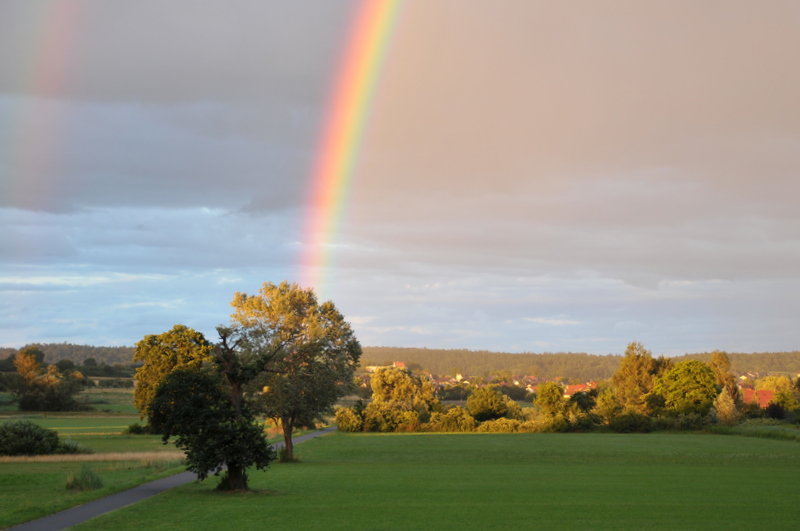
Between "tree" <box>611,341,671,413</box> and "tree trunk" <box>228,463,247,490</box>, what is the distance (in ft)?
289

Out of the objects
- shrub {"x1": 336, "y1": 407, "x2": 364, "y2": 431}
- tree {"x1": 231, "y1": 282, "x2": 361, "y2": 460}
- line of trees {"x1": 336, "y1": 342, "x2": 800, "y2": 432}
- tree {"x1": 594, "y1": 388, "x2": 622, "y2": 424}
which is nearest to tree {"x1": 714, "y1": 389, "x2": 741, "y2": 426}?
line of trees {"x1": 336, "y1": 342, "x2": 800, "y2": 432}

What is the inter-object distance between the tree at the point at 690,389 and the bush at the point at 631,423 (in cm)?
762

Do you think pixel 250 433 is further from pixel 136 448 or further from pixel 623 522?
pixel 136 448

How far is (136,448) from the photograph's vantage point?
5269cm

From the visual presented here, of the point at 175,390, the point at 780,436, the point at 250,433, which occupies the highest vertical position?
the point at 175,390

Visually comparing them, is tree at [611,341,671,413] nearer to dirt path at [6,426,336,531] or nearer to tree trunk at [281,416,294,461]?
tree trunk at [281,416,294,461]

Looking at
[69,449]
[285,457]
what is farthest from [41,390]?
[285,457]

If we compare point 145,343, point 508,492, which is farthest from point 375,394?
point 508,492

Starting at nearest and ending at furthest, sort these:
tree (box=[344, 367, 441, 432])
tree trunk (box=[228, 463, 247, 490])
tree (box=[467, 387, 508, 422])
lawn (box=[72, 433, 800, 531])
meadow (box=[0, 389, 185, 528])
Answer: lawn (box=[72, 433, 800, 531]), meadow (box=[0, 389, 185, 528]), tree trunk (box=[228, 463, 247, 490]), tree (box=[344, 367, 441, 432]), tree (box=[467, 387, 508, 422])

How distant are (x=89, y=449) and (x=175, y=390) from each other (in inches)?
1119

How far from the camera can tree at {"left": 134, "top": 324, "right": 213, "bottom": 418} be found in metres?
68.2

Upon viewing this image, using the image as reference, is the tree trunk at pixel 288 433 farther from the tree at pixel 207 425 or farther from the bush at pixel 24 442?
the bush at pixel 24 442

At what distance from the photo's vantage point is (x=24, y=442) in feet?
154

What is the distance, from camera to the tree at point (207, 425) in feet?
80.8
